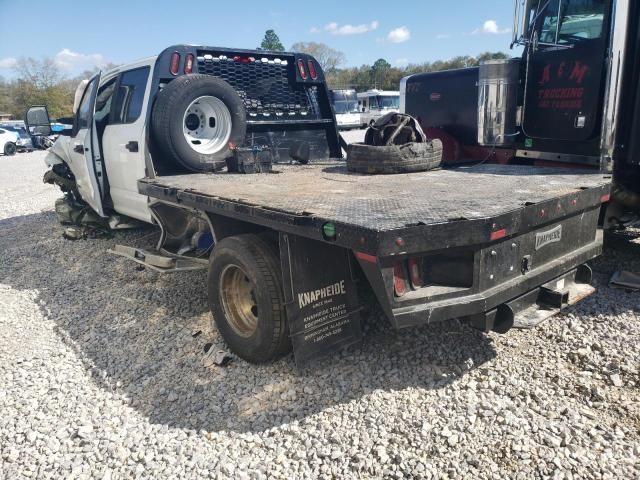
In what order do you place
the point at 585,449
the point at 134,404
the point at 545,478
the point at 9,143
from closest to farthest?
the point at 545,478 < the point at 585,449 < the point at 134,404 < the point at 9,143

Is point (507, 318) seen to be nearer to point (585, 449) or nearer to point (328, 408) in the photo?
point (585, 449)

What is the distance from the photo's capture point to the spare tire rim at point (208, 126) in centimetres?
499

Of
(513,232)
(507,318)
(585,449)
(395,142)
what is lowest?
(585,449)

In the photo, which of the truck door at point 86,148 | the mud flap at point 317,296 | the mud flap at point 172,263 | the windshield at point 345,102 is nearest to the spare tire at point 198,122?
the mud flap at point 172,263

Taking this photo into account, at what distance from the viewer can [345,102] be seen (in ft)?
99.1

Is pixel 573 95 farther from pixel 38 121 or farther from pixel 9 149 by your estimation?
pixel 9 149

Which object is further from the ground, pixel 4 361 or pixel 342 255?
pixel 342 255

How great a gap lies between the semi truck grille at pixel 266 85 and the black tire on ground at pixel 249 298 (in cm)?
267

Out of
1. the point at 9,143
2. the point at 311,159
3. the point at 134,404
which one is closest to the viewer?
the point at 134,404

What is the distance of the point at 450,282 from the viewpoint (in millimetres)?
2746

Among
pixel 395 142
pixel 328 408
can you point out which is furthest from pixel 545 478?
pixel 395 142

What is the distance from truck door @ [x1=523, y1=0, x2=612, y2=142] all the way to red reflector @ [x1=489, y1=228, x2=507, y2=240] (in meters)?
2.48

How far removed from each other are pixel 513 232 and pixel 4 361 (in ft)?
11.7

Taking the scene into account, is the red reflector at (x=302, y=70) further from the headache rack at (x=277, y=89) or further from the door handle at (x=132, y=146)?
the door handle at (x=132, y=146)
